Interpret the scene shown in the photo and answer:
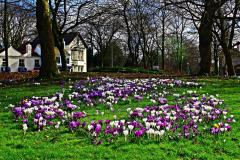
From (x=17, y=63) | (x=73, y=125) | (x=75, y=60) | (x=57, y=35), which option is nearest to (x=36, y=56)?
(x=17, y=63)

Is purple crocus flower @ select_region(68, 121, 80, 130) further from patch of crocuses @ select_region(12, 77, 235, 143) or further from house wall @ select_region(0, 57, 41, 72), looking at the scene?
house wall @ select_region(0, 57, 41, 72)

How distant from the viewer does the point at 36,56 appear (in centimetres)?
7706

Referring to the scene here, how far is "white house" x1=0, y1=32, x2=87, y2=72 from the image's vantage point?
242ft

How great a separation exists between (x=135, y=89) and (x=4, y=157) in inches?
277

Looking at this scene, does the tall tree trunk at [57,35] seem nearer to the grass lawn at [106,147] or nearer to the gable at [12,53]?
the grass lawn at [106,147]

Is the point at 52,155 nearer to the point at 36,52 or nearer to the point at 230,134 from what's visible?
the point at 230,134

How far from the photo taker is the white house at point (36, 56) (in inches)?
2901

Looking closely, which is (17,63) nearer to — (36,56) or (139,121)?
(36,56)

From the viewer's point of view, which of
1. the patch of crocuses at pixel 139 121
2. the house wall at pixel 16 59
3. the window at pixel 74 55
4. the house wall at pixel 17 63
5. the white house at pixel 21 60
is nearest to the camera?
the patch of crocuses at pixel 139 121

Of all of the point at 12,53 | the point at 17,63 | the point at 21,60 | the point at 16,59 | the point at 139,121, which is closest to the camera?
the point at 139,121

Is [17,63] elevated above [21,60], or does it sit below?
below

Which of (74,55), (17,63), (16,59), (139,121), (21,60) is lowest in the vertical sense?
(139,121)

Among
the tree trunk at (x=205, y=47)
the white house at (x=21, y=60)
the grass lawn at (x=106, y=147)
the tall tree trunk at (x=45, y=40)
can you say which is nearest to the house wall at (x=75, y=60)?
the white house at (x=21, y=60)

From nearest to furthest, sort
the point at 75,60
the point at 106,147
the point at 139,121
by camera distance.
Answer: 1. the point at 106,147
2. the point at 139,121
3. the point at 75,60
